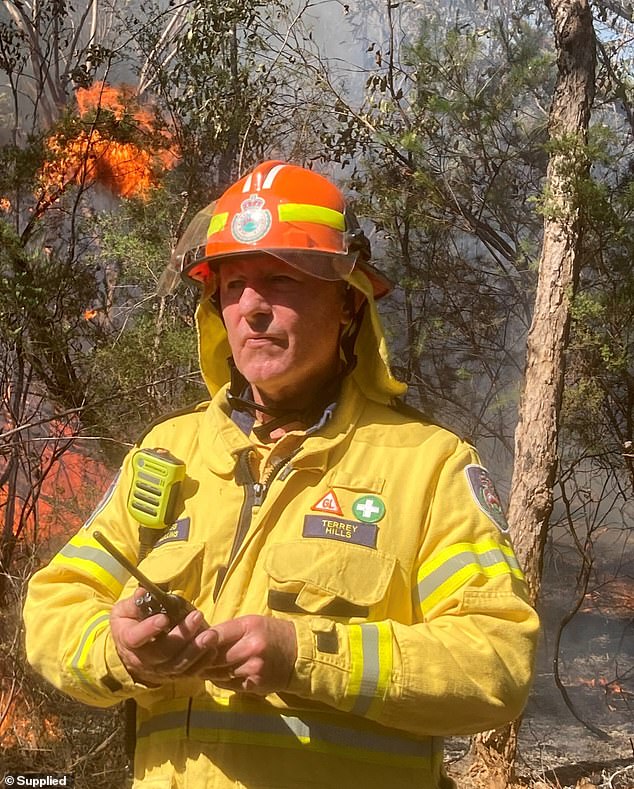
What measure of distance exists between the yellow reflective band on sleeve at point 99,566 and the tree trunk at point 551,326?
308 cm

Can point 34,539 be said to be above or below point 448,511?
below

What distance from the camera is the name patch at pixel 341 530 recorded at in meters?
1.32

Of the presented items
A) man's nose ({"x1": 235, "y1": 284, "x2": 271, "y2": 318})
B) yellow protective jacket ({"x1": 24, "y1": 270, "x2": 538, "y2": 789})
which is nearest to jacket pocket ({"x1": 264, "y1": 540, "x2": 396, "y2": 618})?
yellow protective jacket ({"x1": 24, "y1": 270, "x2": 538, "y2": 789})

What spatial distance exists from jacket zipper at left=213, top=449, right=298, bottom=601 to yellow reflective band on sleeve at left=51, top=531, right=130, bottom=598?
8.5 inches

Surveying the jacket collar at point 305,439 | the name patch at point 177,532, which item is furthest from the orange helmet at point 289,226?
the name patch at point 177,532

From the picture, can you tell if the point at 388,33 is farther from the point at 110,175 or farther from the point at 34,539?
the point at 34,539

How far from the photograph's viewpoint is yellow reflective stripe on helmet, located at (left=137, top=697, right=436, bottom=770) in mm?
1254

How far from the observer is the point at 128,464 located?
1.52 meters

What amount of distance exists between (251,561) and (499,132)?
4356 mm

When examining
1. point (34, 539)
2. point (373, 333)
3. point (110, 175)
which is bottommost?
point (34, 539)

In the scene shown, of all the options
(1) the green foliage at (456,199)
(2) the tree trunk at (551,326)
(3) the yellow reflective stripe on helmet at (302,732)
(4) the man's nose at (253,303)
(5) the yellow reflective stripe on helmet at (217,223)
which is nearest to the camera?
(3) the yellow reflective stripe on helmet at (302,732)

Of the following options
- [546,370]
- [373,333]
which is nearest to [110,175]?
[546,370]

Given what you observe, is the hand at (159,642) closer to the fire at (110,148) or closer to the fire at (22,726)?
the fire at (22,726)

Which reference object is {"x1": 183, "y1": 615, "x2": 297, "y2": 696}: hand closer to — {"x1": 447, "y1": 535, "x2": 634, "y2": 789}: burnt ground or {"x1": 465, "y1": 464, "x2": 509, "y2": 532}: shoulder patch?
→ {"x1": 465, "y1": 464, "x2": 509, "y2": 532}: shoulder patch
